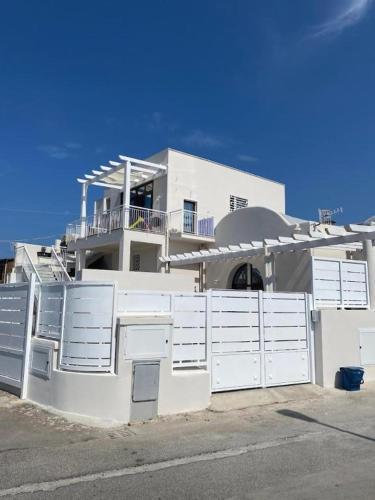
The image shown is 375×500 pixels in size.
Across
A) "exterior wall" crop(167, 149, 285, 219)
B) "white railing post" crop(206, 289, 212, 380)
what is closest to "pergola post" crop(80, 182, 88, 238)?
"exterior wall" crop(167, 149, 285, 219)

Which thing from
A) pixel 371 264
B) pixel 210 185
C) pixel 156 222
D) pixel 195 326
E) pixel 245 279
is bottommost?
pixel 195 326

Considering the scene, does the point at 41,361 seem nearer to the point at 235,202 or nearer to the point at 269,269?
the point at 269,269

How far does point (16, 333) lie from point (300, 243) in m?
7.87

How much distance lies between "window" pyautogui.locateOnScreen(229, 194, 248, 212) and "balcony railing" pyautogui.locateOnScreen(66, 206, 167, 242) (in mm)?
4098

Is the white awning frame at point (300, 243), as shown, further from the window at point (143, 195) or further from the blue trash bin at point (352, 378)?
the window at point (143, 195)

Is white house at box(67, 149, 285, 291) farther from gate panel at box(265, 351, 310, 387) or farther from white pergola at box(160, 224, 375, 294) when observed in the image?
gate panel at box(265, 351, 310, 387)

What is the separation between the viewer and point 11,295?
29.1ft

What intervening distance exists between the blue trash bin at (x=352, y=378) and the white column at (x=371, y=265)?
2503 mm

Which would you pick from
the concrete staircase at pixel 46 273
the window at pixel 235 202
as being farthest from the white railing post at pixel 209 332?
the window at pixel 235 202

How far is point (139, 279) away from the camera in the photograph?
11609mm

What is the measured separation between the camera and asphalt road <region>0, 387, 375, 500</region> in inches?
167

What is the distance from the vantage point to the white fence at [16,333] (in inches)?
315

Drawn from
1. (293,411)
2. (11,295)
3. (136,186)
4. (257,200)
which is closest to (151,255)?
(136,186)

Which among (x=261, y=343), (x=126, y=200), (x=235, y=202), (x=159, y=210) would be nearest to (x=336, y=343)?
(x=261, y=343)
